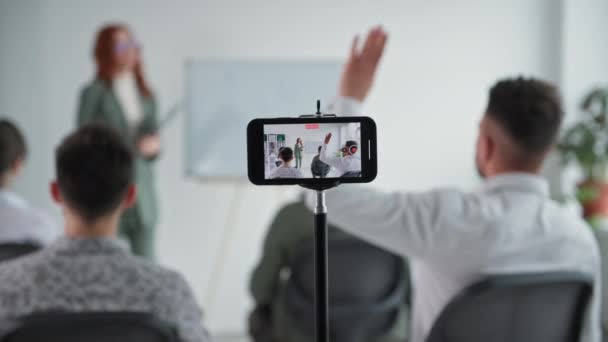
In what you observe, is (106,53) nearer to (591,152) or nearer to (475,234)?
(475,234)

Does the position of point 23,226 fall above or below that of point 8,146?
below

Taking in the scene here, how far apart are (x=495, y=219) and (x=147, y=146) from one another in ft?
7.70

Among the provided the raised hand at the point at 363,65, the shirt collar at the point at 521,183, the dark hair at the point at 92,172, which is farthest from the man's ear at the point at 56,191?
the shirt collar at the point at 521,183

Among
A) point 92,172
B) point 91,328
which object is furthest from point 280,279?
point 91,328

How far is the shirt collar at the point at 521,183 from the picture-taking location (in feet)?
4.33

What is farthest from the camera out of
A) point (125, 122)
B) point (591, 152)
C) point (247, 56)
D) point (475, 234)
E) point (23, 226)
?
point (247, 56)

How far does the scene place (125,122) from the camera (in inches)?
125

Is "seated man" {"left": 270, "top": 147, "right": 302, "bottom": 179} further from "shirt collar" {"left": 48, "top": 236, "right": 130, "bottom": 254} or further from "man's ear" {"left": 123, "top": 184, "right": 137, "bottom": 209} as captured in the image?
"man's ear" {"left": 123, "top": 184, "right": 137, "bottom": 209}

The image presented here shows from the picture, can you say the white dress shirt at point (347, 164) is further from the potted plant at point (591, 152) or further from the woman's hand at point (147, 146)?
the potted plant at point (591, 152)

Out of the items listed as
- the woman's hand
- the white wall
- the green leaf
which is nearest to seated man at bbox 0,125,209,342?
the woman's hand

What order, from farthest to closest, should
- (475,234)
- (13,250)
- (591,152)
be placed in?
(591,152)
(13,250)
(475,234)

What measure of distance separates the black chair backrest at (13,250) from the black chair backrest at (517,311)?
1.04 metres

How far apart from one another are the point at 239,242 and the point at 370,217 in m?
2.83

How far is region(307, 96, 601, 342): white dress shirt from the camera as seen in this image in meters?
1.17
